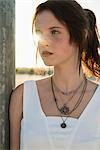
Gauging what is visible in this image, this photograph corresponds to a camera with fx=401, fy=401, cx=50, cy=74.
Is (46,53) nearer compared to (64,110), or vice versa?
(46,53)

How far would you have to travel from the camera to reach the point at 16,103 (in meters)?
2.18

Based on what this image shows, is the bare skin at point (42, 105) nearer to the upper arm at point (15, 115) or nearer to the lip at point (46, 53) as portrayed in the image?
the upper arm at point (15, 115)

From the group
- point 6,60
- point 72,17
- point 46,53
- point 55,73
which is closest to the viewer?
point 6,60

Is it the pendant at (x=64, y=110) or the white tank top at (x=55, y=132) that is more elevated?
the pendant at (x=64, y=110)

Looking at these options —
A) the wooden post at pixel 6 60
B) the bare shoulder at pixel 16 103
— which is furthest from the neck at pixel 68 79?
the wooden post at pixel 6 60

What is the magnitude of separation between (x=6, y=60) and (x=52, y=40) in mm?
342

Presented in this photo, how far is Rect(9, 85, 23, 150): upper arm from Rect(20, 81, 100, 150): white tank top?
23 millimetres

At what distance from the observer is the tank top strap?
2.24 m

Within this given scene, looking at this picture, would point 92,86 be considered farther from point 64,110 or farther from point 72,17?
point 72,17

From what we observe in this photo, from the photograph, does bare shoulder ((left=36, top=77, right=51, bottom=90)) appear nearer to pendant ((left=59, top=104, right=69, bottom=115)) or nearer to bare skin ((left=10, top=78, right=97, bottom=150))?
bare skin ((left=10, top=78, right=97, bottom=150))

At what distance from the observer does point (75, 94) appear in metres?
2.38

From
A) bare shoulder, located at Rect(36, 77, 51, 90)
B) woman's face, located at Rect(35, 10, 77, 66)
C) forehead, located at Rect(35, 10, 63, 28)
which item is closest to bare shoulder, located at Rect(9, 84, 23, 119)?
bare shoulder, located at Rect(36, 77, 51, 90)

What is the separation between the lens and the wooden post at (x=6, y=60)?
1.86m

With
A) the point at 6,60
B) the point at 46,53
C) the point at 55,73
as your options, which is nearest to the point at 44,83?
the point at 55,73
